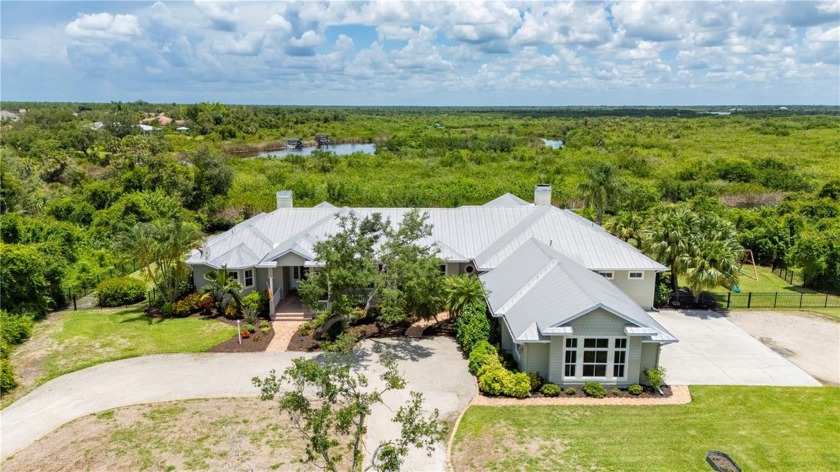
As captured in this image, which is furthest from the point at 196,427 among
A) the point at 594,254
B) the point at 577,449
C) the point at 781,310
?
the point at 781,310

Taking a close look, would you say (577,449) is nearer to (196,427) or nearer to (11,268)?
(196,427)

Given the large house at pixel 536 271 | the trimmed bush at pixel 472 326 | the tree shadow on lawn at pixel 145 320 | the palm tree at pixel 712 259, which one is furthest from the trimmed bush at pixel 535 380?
the tree shadow on lawn at pixel 145 320

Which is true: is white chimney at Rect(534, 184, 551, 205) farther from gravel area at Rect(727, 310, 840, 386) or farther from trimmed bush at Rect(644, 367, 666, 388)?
trimmed bush at Rect(644, 367, 666, 388)

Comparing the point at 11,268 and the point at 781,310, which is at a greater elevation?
the point at 11,268

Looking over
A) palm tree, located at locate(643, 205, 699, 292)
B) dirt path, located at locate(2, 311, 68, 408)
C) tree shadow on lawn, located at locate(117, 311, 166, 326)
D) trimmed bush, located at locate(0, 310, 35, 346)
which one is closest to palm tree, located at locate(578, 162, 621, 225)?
palm tree, located at locate(643, 205, 699, 292)

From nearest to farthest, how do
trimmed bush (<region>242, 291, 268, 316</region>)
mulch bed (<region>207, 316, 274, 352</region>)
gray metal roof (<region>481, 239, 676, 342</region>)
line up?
gray metal roof (<region>481, 239, 676, 342</region>) < mulch bed (<region>207, 316, 274, 352</region>) < trimmed bush (<region>242, 291, 268, 316</region>)

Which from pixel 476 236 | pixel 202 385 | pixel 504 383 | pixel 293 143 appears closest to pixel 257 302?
pixel 202 385

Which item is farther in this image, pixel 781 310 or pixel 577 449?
pixel 781 310
